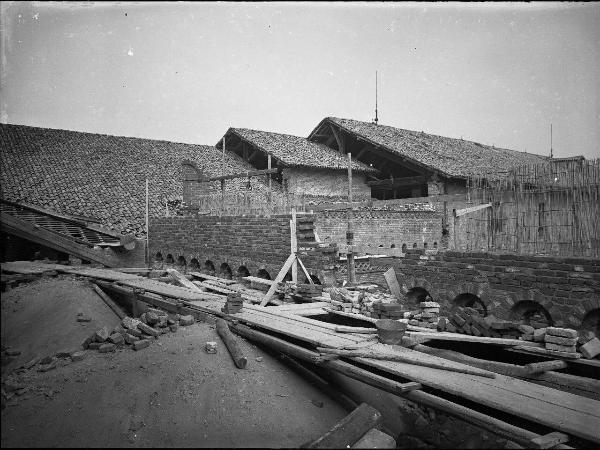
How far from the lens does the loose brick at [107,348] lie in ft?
15.8

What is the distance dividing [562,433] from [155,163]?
2491 cm

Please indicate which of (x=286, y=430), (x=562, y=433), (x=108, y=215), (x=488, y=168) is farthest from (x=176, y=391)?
(x=488, y=168)

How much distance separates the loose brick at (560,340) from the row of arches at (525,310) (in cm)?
85

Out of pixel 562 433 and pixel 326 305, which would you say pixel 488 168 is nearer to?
pixel 326 305

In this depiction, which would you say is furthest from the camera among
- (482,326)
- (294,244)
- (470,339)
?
(294,244)

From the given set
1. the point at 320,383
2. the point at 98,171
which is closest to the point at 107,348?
the point at 320,383

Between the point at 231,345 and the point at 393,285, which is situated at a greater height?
the point at 393,285

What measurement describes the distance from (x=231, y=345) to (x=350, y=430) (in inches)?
83.2

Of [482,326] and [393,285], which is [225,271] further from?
[482,326]

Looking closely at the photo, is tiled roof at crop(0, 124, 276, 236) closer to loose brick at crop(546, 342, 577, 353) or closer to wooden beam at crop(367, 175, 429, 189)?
wooden beam at crop(367, 175, 429, 189)

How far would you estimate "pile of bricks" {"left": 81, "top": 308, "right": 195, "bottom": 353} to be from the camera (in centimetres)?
497

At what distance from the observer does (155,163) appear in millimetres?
25250

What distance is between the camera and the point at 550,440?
3180 millimetres

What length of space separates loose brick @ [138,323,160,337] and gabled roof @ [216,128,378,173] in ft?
50.4
